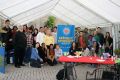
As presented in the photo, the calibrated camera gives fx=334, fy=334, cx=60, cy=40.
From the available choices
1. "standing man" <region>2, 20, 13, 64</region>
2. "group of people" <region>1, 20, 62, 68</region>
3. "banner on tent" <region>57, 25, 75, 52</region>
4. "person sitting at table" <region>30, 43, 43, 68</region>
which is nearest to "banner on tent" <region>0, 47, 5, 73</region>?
"group of people" <region>1, 20, 62, 68</region>

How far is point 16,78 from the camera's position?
10977 millimetres

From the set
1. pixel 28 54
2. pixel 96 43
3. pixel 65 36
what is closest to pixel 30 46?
pixel 28 54

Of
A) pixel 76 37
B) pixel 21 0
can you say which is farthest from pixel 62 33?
pixel 21 0

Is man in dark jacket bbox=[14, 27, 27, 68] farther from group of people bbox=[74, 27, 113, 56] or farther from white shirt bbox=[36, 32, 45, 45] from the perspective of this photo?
group of people bbox=[74, 27, 113, 56]

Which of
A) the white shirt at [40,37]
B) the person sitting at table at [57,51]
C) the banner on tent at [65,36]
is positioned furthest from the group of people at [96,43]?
the white shirt at [40,37]

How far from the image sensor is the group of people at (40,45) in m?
14.1

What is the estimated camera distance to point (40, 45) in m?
15.4

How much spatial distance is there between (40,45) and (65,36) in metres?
2.38

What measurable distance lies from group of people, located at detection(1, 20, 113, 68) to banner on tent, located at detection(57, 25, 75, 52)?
1.47 feet

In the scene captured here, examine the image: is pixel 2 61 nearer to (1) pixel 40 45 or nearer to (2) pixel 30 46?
(1) pixel 40 45

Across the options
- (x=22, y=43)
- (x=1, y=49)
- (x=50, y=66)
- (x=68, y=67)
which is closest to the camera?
(x=68, y=67)

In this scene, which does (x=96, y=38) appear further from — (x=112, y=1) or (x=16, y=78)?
(x=16, y=78)

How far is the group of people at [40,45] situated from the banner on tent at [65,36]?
448 mm

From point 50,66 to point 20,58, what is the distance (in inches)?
64.1
